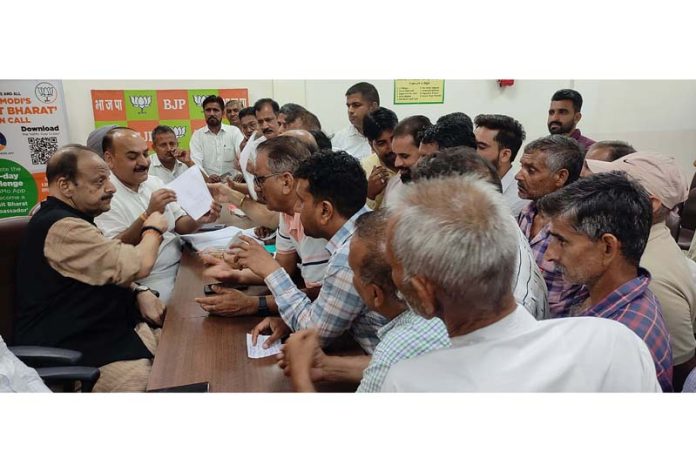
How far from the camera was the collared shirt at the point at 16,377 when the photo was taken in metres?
1.16

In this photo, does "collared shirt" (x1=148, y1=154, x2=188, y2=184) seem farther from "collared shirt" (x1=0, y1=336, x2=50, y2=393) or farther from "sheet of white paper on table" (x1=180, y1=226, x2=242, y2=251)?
"collared shirt" (x1=0, y1=336, x2=50, y2=393)

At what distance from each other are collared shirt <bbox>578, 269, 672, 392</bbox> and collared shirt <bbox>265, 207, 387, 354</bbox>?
542 millimetres

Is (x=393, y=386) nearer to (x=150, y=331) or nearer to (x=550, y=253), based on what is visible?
(x=550, y=253)

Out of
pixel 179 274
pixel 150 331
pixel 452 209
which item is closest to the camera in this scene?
pixel 452 209

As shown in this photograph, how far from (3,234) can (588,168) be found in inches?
87.6

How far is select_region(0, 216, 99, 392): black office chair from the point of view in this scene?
1.31 meters

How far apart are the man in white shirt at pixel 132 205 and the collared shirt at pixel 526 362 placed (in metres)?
1.65

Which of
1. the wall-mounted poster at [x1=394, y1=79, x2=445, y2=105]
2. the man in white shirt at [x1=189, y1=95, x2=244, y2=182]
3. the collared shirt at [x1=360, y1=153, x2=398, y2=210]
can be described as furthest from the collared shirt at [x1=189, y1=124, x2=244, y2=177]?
the wall-mounted poster at [x1=394, y1=79, x2=445, y2=105]

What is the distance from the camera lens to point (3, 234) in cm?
160

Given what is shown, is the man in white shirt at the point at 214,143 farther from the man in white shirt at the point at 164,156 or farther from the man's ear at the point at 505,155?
the man's ear at the point at 505,155

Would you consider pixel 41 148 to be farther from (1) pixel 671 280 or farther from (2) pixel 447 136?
(1) pixel 671 280

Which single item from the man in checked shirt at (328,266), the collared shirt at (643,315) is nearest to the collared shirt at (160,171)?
the man in checked shirt at (328,266)

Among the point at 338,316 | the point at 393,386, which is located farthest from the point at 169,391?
the point at 393,386
